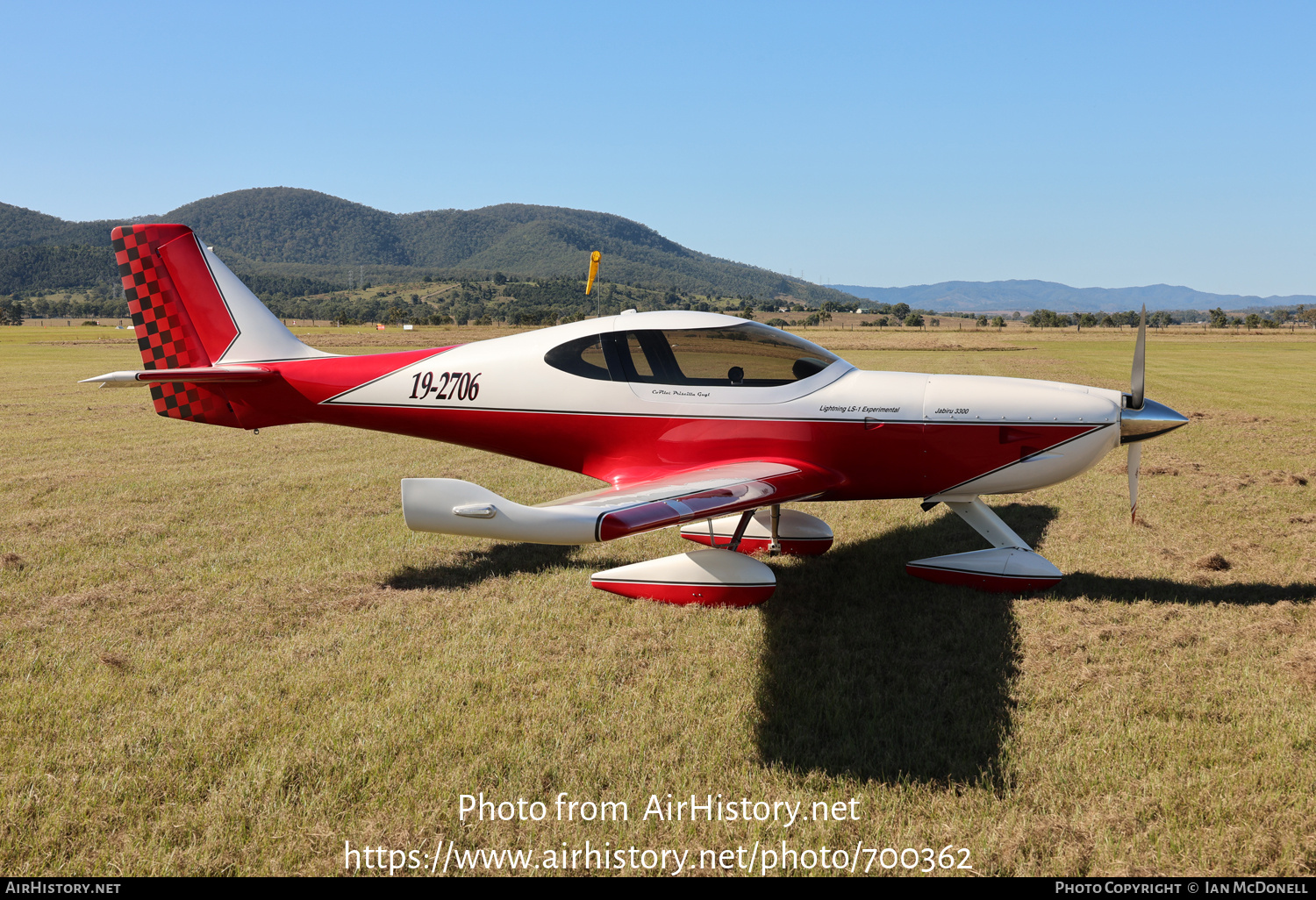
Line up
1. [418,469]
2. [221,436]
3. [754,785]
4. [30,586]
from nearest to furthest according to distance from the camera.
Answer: [754,785]
[30,586]
[418,469]
[221,436]

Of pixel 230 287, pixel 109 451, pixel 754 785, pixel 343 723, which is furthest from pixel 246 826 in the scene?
pixel 109 451

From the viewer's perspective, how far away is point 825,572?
7.23 meters

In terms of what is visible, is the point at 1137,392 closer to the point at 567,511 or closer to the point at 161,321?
the point at 567,511

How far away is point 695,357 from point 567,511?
2.61 metres

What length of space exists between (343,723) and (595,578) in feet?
8.64

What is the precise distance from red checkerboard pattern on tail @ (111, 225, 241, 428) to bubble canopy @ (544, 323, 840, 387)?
4257 millimetres

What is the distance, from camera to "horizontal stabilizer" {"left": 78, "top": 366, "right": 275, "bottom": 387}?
22.6 feet

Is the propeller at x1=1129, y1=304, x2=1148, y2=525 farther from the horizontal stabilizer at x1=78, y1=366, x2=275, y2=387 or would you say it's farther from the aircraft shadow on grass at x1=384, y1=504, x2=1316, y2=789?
the horizontal stabilizer at x1=78, y1=366, x2=275, y2=387

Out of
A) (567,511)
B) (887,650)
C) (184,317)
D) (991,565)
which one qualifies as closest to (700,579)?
(887,650)

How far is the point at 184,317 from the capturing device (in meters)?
7.95

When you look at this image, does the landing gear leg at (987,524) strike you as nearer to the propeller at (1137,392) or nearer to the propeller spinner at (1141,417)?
the propeller at (1137,392)

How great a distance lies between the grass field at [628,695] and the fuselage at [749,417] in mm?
1203

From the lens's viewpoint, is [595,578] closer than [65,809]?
No

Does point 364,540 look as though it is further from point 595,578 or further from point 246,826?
point 246,826
